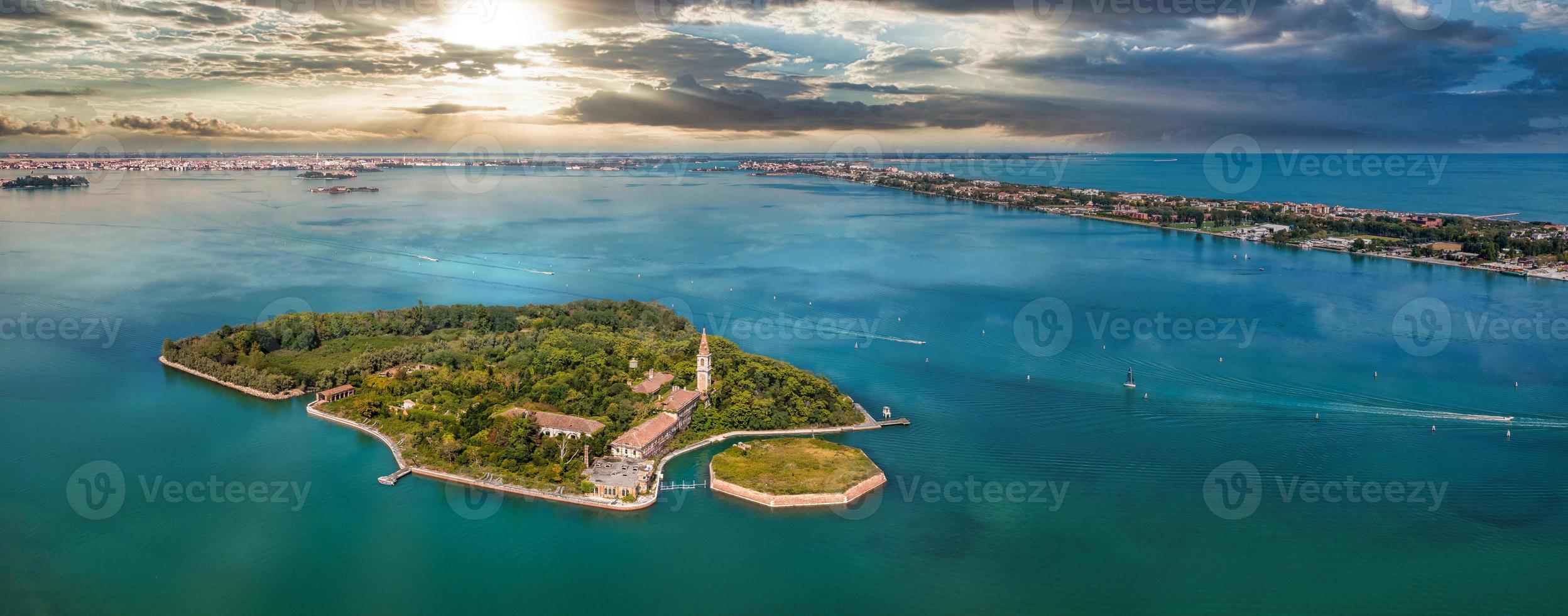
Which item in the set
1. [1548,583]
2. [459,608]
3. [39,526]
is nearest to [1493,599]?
[1548,583]

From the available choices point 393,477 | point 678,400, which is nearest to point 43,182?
point 393,477

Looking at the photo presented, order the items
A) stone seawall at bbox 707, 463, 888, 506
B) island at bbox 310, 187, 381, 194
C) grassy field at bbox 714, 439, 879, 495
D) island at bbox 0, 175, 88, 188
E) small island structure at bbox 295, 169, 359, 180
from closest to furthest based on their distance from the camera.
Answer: stone seawall at bbox 707, 463, 888, 506
grassy field at bbox 714, 439, 879, 495
island at bbox 0, 175, 88, 188
island at bbox 310, 187, 381, 194
small island structure at bbox 295, 169, 359, 180

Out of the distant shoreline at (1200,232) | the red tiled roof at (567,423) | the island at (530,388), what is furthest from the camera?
the distant shoreline at (1200,232)

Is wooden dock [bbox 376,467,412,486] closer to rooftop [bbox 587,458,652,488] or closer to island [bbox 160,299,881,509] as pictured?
island [bbox 160,299,881,509]

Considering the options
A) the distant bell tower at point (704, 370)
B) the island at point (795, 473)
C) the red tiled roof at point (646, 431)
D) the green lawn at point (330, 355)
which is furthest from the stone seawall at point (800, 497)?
the green lawn at point (330, 355)

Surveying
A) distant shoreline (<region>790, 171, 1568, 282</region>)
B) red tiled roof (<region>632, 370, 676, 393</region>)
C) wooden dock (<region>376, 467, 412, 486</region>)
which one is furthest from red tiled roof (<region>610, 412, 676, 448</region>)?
distant shoreline (<region>790, 171, 1568, 282</region>)

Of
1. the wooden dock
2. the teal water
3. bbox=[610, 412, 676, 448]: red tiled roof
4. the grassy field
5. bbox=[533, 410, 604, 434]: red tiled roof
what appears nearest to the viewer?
the teal water

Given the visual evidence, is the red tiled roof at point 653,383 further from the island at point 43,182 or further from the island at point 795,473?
the island at point 43,182

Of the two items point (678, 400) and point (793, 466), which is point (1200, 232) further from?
point (793, 466)
